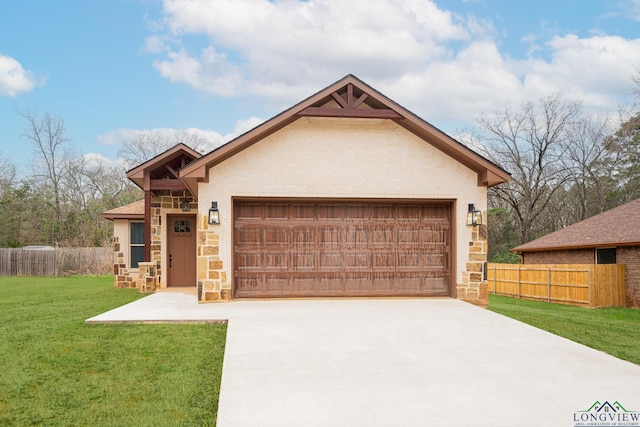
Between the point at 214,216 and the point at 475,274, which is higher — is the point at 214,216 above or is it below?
above

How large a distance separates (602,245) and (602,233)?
47.1 inches

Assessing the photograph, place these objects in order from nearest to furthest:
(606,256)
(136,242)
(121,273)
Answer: (121,273), (136,242), (606,256)

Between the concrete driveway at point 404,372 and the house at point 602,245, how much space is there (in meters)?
11.4

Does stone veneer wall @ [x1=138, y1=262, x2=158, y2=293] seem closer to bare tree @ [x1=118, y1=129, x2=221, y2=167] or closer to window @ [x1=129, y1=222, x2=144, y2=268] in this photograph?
window @ [x1=129, y1=222, x2=144, y2=268]

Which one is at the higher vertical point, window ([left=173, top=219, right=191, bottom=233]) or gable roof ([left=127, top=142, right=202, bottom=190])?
gable roof ([left=127, top=142, right=202, bottom=190])

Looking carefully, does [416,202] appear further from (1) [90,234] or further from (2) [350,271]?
(1) [90,234]

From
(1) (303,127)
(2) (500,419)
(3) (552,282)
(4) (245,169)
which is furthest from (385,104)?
(3) (552,282)

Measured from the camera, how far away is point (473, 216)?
11.2 metres

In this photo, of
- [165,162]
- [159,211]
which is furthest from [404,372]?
[159,211]

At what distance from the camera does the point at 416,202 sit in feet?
37.9

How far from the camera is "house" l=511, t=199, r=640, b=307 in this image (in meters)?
17.8

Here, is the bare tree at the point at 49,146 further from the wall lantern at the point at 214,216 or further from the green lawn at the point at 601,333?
the green lawn at the point at 601,333

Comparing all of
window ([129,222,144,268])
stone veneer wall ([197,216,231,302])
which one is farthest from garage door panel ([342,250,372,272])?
window ([129,222,144,268])

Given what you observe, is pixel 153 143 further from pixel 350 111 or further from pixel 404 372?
pixel 404 372
